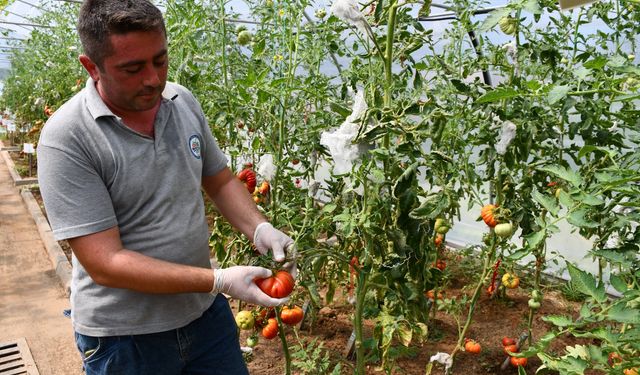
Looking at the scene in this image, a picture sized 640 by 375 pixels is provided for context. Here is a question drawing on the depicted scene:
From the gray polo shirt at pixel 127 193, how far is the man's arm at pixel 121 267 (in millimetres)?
31

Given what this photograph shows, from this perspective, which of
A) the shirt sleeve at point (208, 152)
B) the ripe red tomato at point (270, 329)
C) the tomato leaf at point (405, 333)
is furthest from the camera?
the ripe red tomato at point (270, 329)

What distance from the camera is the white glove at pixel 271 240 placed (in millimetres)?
1570

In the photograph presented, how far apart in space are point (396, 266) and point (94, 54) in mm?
954

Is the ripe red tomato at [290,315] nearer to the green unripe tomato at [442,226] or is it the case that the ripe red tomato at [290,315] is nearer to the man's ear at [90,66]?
the green unripe tomato at [442,226]

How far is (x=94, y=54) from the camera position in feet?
4.02

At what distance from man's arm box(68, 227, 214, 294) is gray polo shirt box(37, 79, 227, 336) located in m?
0.03

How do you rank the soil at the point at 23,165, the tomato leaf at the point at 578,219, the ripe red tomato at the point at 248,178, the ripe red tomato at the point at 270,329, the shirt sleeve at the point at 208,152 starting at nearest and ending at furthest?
the tomato leaf at the point at 578,219
the shirt sleeve at the point at 208,152
the ripe red tomato at the point at 270,329
the ripe red tomato at the point at 248,178
the soil at the point at 23,165

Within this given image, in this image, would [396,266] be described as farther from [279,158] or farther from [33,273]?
[33,273]

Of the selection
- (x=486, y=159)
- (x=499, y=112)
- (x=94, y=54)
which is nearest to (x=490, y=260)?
(x=486, y=159)

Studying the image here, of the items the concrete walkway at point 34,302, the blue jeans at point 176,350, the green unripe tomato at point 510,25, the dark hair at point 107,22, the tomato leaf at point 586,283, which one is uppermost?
the green unripe tomato at point 510,25

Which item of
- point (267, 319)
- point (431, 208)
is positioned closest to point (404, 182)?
point (431, 208)

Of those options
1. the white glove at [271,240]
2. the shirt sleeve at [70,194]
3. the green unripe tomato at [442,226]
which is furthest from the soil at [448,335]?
the shirt sleeve at [70,194]

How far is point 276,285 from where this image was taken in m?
1.42

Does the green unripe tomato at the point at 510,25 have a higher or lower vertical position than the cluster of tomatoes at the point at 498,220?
higher
